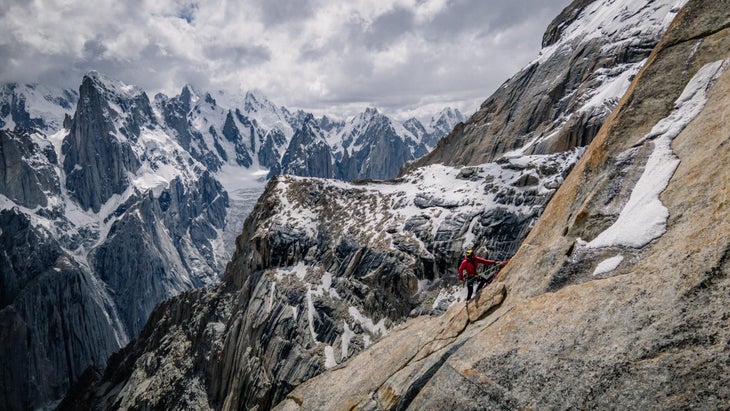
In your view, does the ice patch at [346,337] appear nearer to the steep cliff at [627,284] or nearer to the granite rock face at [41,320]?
the steep cliff at [627,284]

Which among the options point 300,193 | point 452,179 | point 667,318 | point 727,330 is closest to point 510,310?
point 667,318

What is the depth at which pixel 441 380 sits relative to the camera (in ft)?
39.4

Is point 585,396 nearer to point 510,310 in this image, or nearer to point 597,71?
point 510,310

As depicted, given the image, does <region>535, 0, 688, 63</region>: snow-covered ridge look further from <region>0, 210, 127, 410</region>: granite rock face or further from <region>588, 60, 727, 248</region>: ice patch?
<region>0, 210, 127, 410</region>: granite rock face

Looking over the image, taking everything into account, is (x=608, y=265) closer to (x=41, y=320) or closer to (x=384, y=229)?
(x=384, y=229)

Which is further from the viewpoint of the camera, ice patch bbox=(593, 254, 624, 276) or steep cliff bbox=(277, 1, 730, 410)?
ice patch bbox=(593, 254, 624, 276)

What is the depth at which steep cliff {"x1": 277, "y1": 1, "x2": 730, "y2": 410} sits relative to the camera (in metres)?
7.66

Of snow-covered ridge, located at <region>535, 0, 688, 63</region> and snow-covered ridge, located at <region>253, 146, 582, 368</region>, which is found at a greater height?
snow-covered ridge, located at <region>535, 0, 688, 63</region>

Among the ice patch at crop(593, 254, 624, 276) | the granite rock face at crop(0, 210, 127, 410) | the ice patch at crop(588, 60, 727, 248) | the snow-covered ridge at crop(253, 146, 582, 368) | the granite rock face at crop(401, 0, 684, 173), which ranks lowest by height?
the granite rock face at crop(0, 210, 127, 410)

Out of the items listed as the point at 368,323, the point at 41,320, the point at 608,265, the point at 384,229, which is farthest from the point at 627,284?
the point at 41,320

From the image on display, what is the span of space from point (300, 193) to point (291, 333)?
75.9 ft

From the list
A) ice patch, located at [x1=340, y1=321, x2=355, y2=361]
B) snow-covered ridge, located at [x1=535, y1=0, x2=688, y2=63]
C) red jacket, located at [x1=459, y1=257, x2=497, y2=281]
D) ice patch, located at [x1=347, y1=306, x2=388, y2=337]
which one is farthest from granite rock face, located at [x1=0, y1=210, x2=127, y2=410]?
snow-covered ridge, located at [x1=535, y1=0, x2=688, y2=63]

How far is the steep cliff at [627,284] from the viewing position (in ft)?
25.1

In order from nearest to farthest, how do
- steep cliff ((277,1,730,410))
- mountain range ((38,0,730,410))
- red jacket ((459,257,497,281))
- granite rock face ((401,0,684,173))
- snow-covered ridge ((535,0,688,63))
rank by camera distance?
steep cliff ((277,1,730,410)) < mountain range ((38,0,730,410)) < red jacket ((459,257,497,281)) < granite rock face ((401,0,684,173)) < snow-covered ridge ((535,0,688,63))
